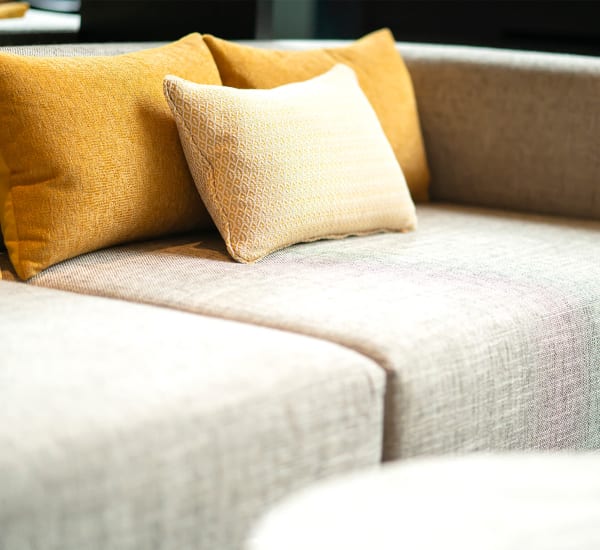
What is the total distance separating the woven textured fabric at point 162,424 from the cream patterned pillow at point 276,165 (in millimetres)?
403

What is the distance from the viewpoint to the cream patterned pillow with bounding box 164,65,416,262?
6.00 ft

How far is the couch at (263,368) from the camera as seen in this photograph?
1081 millimetres

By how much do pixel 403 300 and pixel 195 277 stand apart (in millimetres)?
Answer: 333

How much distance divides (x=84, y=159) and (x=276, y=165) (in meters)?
0.33

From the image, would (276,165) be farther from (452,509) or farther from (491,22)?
(491,22)

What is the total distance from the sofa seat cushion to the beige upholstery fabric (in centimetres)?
46

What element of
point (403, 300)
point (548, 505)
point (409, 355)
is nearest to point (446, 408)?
point (409, 355)

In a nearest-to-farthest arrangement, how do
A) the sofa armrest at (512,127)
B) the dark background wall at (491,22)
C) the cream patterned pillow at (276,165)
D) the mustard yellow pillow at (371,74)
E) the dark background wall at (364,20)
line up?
the cream patterned pillow at (276,165) → the mustard yellow pillow at (371,74) → the sofa armrest at (512,127) → the dark background wall at (364,20) → the dark background wall at (491,22)

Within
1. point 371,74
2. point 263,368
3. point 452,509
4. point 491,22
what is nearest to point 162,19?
point 371,74

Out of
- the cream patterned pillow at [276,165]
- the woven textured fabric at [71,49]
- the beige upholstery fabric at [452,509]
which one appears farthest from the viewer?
the woven textured fabric at [71,49]

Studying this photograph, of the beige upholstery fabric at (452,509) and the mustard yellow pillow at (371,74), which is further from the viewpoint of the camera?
the mustard yellow pillow at (371,74)

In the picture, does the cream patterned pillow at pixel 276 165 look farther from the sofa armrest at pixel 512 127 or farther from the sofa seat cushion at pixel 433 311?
the sofa armrest at pixel 512 127

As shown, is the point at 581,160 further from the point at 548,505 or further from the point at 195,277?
the point at 548,505

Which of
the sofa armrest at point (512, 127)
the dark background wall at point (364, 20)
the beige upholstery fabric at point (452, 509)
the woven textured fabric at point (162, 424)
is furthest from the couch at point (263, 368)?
the dark background wall at point (364, 20)
